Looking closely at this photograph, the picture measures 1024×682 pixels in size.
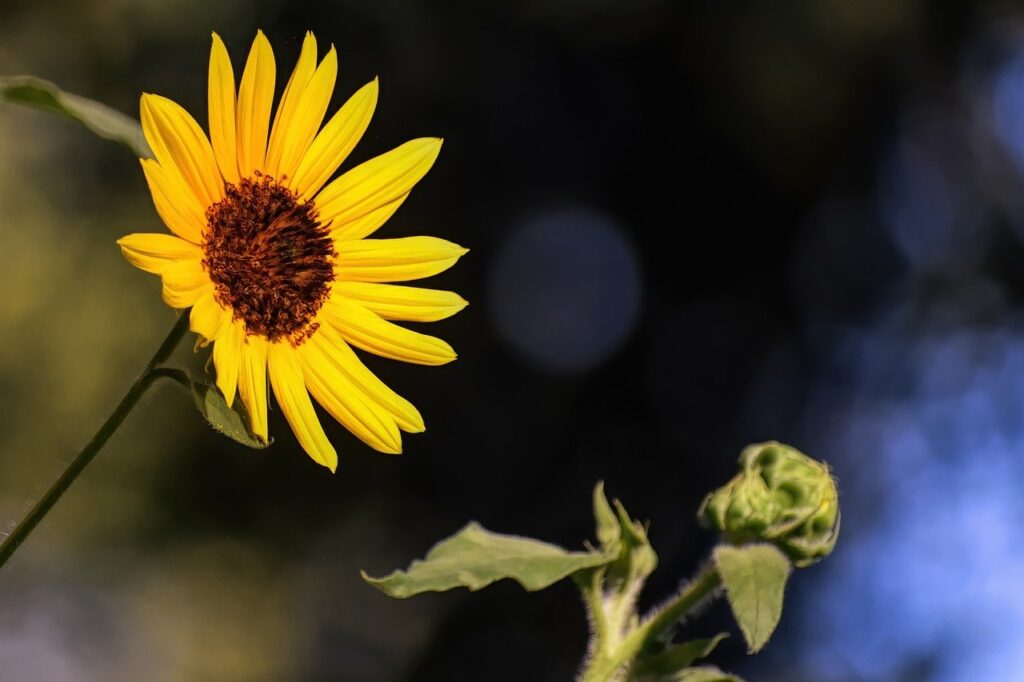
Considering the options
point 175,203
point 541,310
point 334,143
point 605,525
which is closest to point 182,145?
point 175,203

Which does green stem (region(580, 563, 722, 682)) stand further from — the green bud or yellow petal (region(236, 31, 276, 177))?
yellow petal (region(236, 31, 276, 177))

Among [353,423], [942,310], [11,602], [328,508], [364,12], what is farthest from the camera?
[942,310]

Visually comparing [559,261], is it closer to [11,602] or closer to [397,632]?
[397,632]

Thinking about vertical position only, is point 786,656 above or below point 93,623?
above

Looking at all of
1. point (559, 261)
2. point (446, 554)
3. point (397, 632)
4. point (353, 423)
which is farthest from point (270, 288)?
point (559, 261)

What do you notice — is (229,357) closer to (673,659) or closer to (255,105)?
(255,105)

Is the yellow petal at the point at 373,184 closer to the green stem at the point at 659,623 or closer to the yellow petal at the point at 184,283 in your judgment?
the yellow petal at the point at 184,283

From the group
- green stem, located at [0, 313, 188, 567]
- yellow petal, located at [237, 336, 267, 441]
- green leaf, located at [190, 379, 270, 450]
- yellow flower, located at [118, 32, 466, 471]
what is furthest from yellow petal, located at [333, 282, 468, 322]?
green stem, located at [0, 313, 188, 567]
